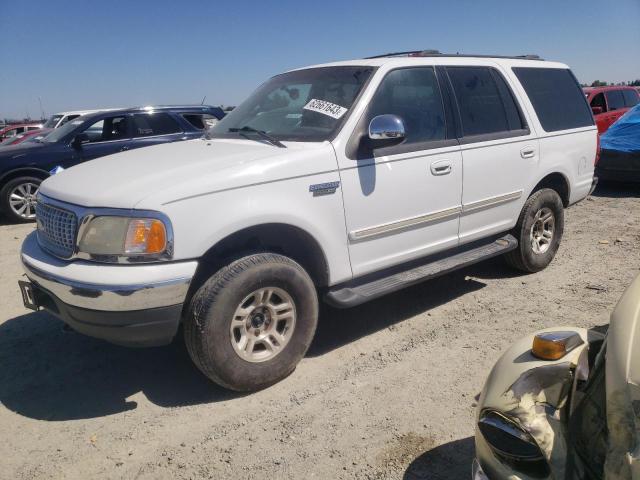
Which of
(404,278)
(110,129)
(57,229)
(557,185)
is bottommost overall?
(404,278)

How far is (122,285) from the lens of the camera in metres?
2.69


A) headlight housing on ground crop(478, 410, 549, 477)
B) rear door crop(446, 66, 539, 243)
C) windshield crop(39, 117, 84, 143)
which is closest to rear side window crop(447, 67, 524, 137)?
rear door crop(446, 66, 539, 243)

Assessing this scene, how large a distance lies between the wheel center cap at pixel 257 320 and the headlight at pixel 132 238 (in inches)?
28.0

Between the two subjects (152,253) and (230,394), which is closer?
(152,253)

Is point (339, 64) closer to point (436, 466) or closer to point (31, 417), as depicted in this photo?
point (436, 466)

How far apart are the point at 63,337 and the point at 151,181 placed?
1.87 meters

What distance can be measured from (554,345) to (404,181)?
6.51ft

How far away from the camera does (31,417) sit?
3.07 metres

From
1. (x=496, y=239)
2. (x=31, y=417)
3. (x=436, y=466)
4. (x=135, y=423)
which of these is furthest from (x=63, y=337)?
(x=496, y=239)

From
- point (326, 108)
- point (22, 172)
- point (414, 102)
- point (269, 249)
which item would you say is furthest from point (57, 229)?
point (22, 172)

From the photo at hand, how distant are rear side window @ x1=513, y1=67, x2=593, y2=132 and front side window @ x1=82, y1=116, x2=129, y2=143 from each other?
642 cm

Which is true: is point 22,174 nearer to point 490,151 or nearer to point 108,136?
point 108,136

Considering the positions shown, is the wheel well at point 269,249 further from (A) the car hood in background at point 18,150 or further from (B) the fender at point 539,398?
(A) the car hood in background at point 18,150

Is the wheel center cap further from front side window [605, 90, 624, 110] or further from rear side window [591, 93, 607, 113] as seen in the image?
front side window [605, 90, 624, 110]
